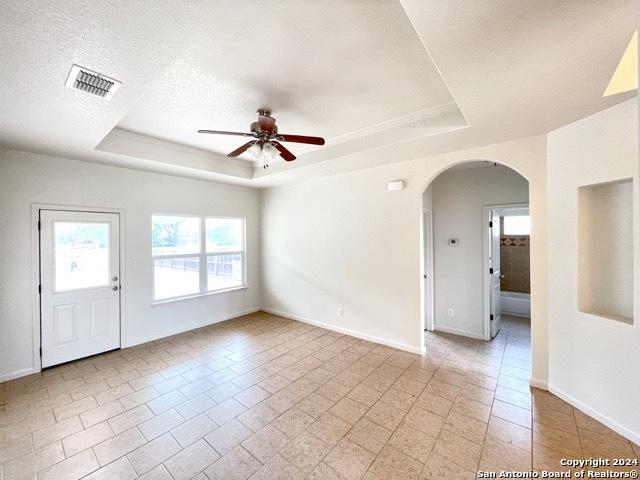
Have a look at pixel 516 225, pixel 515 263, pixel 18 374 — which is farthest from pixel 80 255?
pixel 516 225

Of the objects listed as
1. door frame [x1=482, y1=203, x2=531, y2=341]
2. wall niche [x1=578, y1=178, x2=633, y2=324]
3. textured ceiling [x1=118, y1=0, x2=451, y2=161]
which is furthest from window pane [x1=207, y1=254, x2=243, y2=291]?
wall niche [x1=578, y1=178, x2=633, y2=324]

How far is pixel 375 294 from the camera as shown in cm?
409

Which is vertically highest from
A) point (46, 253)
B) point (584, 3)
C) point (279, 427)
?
point (584, 3)

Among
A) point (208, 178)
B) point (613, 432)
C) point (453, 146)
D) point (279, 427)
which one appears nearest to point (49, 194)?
point (208, 178)

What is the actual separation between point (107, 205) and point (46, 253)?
908mm

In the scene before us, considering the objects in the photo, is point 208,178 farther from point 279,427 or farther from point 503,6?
point 503,6

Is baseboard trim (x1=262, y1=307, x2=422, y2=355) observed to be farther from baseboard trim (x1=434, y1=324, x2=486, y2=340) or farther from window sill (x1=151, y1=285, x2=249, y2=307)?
baseboard trim (x1=434, y1=324, x2=486, y2=340)

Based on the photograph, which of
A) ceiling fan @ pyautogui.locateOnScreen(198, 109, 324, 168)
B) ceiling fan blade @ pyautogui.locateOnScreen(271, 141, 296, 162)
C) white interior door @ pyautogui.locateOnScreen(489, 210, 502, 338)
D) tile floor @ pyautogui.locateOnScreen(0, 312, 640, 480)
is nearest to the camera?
tile floor @ pyautogui.locateOnScreen(0, 312, 640, 480)

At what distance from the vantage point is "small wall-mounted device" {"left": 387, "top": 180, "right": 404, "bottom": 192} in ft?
12.2

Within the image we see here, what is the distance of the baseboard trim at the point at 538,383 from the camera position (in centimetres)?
276

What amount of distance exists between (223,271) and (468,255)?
4.50 m

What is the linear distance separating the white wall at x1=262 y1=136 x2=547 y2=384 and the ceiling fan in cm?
177

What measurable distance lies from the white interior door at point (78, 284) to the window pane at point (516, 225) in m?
7.72

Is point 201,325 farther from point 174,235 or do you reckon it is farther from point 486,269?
point 486,269
